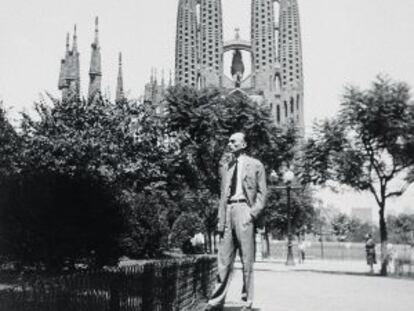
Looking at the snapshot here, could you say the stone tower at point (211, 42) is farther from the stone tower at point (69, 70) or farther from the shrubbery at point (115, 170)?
the shrubbery at point (115, 170)

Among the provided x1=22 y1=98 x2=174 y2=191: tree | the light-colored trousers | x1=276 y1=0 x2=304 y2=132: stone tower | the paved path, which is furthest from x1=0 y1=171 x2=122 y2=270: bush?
x1=276 y1=0 x2=304 y2=132: stone tower

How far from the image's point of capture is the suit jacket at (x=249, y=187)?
312 inches

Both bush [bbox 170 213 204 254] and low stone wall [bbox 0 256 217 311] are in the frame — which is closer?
low stone wall [bbox 0 256 217 311]

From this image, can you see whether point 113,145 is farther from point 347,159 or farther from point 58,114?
point 347,159

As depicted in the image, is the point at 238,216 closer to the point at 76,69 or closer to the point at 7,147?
the point at 7,147

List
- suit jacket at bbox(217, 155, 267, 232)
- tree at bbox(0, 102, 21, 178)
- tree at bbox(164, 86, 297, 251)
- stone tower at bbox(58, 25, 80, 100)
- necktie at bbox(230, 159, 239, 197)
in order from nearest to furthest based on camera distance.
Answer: suit jacket at bbox(217, 155, 267, 232)
necktie at bbox(230, 159, 239, 197)
tree at bbox(0, 102, 21, 178)
tree at bbox(164, 86, 297, 251)
stone tower at bbox(58, 25, 80, 100)

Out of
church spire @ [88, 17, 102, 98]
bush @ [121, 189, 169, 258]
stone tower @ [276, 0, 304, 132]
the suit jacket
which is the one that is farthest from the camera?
stone tower @ [276, 0, 304, 132]

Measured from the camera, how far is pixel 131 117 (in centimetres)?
3606

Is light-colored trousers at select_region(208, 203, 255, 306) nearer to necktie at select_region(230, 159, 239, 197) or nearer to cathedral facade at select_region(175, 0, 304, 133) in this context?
necktie at select_region(230, 159, 239, 197)

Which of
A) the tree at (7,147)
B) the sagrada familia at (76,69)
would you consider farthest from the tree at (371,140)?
the sagrada familia at (76,69)

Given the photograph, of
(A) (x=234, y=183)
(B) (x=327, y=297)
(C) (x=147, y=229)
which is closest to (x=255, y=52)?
(C) (x=147, y=229)

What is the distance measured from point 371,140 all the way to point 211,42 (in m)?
68.3

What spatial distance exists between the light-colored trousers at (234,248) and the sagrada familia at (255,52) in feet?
271

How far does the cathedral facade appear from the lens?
300 feet
